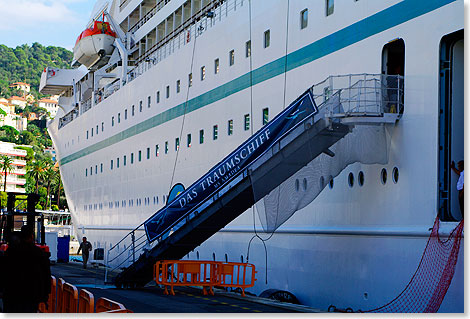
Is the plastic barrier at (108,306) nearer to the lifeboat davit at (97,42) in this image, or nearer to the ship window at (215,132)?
the ship window at (215,132)

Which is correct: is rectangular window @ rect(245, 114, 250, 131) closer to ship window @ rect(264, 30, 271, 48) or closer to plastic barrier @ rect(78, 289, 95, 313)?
ship window @ rect(264, 30, 271, 48)

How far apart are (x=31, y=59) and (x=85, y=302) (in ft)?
228

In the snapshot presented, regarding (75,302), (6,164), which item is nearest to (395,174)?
(75,302)

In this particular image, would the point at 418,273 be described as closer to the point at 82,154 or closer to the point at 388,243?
the point at 388,243

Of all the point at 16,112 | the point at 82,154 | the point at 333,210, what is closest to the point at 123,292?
the point at 333,210

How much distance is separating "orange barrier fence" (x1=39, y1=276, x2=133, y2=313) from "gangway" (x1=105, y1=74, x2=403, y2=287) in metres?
4.19

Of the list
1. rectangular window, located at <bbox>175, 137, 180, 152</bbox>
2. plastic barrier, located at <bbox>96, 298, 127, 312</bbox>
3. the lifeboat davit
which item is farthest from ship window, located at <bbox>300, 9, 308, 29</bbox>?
the lifeboat davit

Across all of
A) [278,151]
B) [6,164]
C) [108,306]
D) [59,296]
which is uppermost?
[6,164]

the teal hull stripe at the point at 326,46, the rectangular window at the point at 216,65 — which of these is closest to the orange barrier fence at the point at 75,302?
the teal hull stripe at the point at 326,46

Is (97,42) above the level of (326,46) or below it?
above

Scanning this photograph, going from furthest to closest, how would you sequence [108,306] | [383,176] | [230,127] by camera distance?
1. [230,127]
2. [383,176]
3. [108,306]

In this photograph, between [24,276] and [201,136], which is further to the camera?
[201,136]

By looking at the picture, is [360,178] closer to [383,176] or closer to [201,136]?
[383,176]

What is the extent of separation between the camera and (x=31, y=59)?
7394cm
